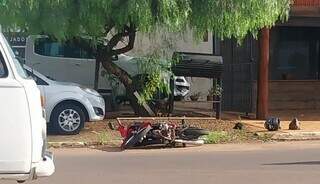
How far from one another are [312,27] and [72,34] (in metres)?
9.61

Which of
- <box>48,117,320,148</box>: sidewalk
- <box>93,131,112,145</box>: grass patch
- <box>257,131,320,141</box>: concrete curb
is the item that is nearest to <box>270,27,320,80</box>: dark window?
<box>48,117,320,148</box>: sidewalk

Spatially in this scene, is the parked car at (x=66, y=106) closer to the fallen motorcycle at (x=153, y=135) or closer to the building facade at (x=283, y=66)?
the fallen motorcycle at (x=153, y=135)

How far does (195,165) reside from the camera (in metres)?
11.5

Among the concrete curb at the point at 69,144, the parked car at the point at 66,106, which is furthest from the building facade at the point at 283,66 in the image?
the concrete curb at the point at 69,144

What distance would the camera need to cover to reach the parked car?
50.2 ft

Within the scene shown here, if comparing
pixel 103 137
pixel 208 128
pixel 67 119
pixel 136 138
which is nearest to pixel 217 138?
pixel 208 128

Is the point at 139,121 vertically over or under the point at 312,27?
under

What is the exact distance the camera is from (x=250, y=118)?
65.1 ft

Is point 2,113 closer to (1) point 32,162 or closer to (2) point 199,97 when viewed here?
(1) point 32,162

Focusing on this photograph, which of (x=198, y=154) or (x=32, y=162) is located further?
(x=198, y=154)

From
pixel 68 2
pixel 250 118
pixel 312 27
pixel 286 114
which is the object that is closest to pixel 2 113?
pixel 68 2

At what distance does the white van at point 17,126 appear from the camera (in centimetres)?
636

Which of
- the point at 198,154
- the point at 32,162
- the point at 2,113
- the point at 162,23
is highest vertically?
the point at 162,23

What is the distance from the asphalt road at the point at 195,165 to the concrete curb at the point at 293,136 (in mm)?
952
